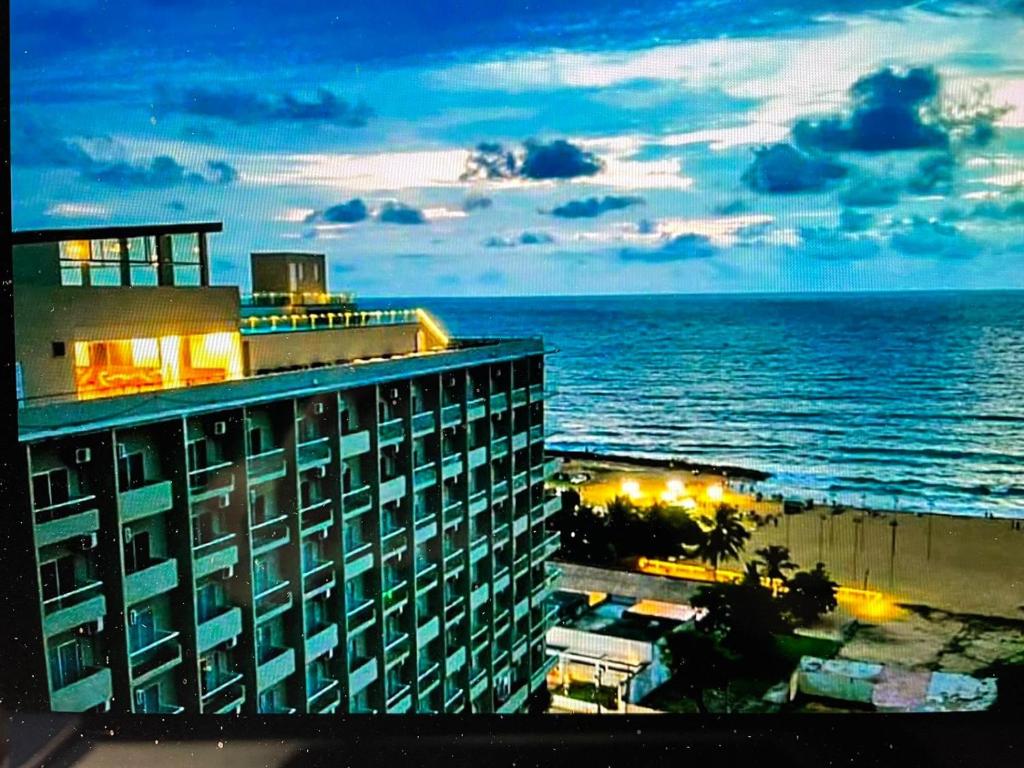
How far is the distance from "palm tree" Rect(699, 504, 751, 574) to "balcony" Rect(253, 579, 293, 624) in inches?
36.6

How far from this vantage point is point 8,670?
166 centimetres

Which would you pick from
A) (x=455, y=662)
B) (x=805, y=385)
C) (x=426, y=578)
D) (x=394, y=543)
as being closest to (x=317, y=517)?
(x=394, y=543)

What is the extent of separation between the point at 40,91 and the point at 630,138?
120cm

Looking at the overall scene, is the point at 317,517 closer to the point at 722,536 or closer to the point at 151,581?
the point at 151,581

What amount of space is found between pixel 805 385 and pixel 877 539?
15.3 inches

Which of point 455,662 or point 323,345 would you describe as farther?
point 455,662

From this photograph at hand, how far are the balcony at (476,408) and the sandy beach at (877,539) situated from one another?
232mm

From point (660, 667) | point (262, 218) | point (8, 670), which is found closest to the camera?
point (8, 670)

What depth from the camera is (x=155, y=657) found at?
1.70 m

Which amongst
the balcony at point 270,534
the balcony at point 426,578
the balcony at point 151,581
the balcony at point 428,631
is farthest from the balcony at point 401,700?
the balcony at point 151,581

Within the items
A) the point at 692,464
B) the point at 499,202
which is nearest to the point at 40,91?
the point at 499,202

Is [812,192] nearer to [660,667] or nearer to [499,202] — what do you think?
[499,202]

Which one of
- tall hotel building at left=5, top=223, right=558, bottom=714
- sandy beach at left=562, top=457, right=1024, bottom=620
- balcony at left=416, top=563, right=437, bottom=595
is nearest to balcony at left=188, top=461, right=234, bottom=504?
tall hotel building at left=5, top=223, right=558, bottom=714

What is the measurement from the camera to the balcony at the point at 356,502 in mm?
1867
